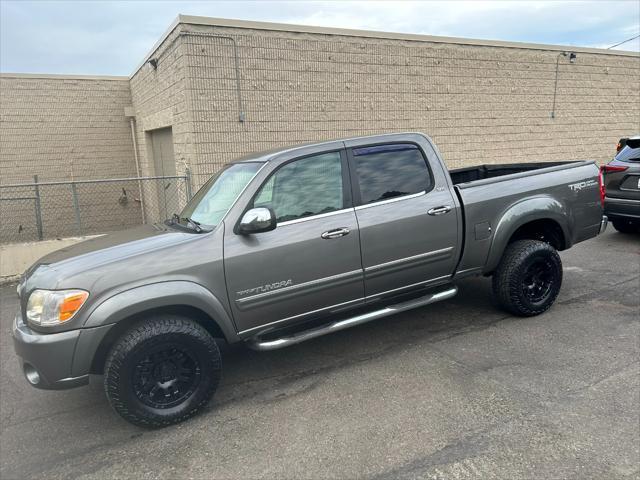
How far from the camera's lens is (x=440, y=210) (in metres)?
4.23

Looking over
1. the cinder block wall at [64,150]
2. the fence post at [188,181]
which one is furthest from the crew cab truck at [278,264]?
the cinder block wall at [64,150]

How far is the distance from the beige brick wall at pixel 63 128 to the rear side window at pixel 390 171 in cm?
1038

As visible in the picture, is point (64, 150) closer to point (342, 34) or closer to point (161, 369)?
point (342, 34)

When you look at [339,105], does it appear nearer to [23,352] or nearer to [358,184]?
[358,184]

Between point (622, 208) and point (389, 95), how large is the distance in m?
4.90

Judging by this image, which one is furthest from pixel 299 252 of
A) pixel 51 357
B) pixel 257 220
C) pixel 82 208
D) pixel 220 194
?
pixel 82 208

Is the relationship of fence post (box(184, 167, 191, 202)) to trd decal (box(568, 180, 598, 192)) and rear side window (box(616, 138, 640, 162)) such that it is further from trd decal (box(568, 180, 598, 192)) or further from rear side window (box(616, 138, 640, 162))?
rear side window (box(616, 138, 640, 162))

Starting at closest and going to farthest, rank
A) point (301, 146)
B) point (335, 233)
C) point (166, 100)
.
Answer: point (335, 233) < point (301, 146) < point (166, 100)

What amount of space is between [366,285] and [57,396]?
2769 mm

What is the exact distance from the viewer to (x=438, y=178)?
4.37m

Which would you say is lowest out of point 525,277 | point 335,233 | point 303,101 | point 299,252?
point 525,277

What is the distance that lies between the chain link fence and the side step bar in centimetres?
764

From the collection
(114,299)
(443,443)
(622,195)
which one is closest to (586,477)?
(443,443)

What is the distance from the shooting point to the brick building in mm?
8242
